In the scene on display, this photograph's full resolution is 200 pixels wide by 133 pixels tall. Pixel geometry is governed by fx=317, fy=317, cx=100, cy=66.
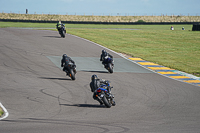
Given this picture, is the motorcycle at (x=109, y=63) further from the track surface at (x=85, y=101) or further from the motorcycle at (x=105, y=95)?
the motorcycle at (x=105, y=95)

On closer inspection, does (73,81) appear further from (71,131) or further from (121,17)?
(121,17)

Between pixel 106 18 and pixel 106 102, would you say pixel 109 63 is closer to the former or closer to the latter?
pixel 106 102

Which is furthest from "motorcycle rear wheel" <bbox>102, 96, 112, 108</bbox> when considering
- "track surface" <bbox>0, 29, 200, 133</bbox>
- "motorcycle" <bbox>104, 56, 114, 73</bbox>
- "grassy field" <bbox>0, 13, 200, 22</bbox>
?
"grassy field" <bbox>0, 13, 200, 22</bbox>

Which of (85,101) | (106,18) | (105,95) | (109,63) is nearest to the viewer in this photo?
(105,95)

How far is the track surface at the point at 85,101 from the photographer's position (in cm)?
1008

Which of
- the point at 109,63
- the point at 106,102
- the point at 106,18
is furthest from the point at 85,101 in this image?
the point at 106,18

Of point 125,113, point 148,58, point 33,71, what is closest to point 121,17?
point 148,58

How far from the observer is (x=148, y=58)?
29172mm

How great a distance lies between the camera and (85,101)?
13680 millimetres

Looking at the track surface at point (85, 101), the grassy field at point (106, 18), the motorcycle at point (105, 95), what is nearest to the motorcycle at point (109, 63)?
the track surface at point (85, 101)

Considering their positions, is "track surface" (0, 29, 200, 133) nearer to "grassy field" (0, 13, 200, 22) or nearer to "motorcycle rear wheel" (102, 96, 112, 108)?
"motorcycle rear wheel" (102, 96, 112, 108)

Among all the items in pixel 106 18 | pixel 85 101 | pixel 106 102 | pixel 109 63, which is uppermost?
pixel 106 18

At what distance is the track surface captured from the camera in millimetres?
10081

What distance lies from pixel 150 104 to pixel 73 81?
5.50 metres
